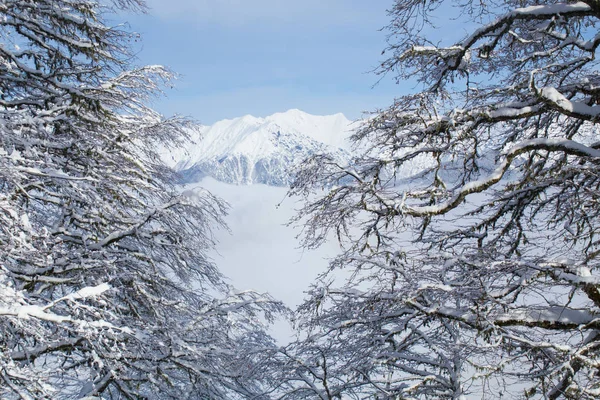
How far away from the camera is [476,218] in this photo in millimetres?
5094

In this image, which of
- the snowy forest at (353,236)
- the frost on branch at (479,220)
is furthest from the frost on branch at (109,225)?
the frost on branch at (479,220)

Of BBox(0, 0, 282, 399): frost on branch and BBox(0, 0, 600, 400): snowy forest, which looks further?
BBox(0, 0, 282, 399): frost on branch

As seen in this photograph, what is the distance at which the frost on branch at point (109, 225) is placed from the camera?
444cm

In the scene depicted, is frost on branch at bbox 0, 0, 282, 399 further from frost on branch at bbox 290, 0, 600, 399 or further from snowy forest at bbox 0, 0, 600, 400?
frost on branch at bbox 290, 0, 600, 399

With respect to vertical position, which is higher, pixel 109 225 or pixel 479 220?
pixel 479 220

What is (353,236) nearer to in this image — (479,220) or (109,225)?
(479,220)

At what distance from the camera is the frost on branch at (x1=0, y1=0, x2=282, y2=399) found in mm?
4438

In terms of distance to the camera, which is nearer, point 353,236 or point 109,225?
point 353,236

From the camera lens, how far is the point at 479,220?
507cm

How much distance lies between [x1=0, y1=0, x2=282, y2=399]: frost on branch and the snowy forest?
0.04m

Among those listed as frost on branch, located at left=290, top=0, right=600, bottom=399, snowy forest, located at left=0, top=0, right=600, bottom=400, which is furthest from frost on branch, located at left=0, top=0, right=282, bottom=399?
frost on branch, located at left=290, top=0, right=600, bottom=399

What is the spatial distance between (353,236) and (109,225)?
3086mm

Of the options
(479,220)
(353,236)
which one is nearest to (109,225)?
(353,236)

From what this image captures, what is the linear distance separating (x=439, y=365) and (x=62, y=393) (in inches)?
184
